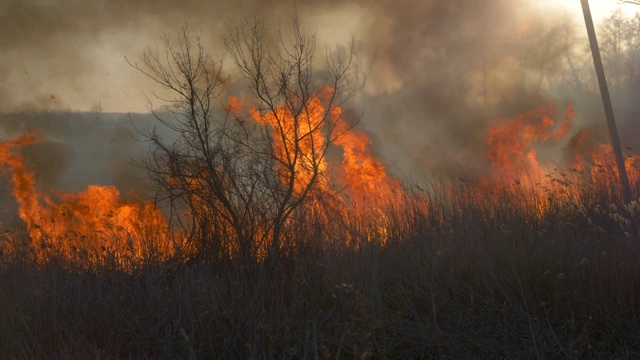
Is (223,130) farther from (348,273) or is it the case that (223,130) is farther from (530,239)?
(530,239)

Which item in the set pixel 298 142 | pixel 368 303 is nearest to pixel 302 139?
pixel 298 142

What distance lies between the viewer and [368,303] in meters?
4.81

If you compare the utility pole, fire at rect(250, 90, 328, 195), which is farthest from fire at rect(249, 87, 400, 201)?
the utility pole

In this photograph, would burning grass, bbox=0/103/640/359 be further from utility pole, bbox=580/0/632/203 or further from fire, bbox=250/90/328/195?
utility pole, bbox=580/0/632/203

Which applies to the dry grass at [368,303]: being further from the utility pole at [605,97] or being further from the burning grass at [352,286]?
the utility pole at [605,97]

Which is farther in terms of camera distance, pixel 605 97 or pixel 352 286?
pixel 605 97

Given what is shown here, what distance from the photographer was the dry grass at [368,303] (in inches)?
197

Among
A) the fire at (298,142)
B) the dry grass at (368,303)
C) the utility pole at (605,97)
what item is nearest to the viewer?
the dry grass at (368,303)

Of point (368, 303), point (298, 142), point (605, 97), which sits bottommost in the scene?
point (368, 303)

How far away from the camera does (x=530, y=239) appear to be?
21.9ft

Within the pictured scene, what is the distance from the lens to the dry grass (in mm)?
5004

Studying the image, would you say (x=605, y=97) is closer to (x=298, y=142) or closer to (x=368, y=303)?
(x=298, y=142)

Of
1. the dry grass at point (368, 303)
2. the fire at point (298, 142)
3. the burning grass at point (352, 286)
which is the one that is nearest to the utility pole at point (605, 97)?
the burning grass at point (352, 286)

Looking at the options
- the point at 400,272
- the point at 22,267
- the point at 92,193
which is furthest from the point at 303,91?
the point at 92,193
